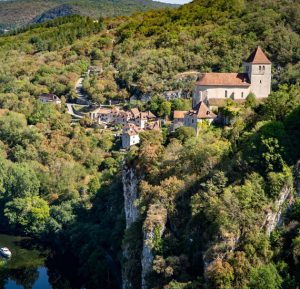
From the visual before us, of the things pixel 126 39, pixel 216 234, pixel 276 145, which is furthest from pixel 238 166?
pixel 126 39

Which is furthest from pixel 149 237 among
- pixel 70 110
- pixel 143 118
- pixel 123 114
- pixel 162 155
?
pixel 70 110

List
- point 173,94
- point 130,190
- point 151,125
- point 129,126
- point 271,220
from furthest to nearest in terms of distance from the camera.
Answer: point 173,94 < point 129,126 < point 151,125 < point 130,190 < point 271,220

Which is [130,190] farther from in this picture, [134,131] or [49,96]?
[49,96]

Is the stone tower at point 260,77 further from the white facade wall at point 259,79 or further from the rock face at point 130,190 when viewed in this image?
the rock face at point 130,190

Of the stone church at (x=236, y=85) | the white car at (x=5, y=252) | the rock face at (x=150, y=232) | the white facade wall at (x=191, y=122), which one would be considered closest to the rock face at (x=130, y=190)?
the white facade wall at (x=191, y=122)

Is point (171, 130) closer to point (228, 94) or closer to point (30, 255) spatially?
point (228, 94)
